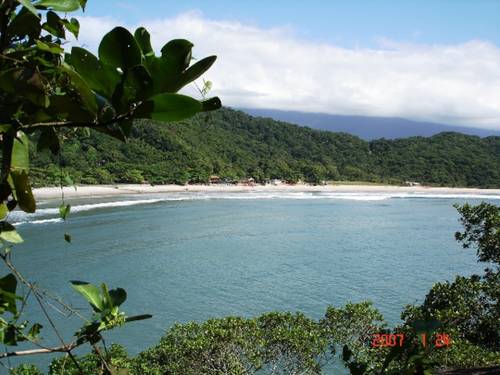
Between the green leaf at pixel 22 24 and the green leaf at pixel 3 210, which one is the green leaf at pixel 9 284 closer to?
the green leaf at pixel 3 210

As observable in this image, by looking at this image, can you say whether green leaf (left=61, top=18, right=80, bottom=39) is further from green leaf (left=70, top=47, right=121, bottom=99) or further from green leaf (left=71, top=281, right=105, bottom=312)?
green leaf (left=71, top=281, right=105, bottom=312)

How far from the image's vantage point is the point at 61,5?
1.87ft

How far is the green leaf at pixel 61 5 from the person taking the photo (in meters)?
0.56

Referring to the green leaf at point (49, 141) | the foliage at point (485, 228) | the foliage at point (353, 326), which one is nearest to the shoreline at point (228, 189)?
the foliage at point (353, 326)

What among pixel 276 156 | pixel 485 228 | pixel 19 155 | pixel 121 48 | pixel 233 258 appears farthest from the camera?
pixel 276 156

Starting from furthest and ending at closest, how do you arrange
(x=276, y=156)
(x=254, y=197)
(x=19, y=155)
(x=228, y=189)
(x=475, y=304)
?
(x=276, y=156)
(x=228, y=189)
(x=254, y=197)
(x=475, y=304)
(x=19, y=155)

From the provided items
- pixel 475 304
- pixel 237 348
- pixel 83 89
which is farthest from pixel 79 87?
pixel 237 348

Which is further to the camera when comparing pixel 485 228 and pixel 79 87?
pixel 485 228

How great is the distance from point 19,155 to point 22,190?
44mm

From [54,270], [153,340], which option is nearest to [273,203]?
[54,270]

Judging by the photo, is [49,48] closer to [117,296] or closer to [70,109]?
[70,109]

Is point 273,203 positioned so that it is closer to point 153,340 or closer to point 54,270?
point 54,270

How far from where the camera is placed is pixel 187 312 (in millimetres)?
15820

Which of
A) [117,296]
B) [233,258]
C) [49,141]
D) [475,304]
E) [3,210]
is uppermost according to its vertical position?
[49,141]
